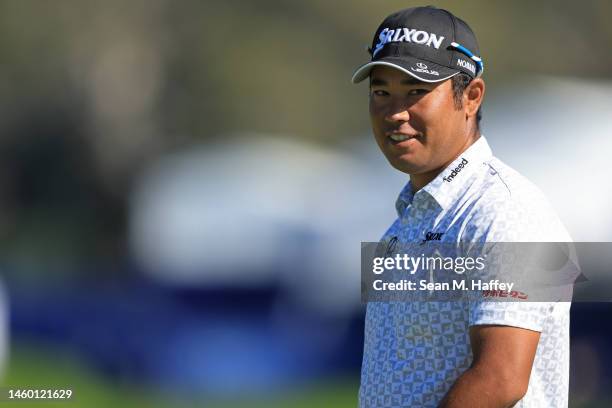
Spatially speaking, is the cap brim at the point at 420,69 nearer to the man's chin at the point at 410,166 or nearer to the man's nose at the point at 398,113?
the man's nose at the point at 398,113

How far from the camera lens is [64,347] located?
8.50m

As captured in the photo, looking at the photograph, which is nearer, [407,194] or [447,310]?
[447,310]

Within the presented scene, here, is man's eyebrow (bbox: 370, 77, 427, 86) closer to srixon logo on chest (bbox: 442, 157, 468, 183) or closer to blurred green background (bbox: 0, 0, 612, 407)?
srixon logo on chest (bbox: 442, 157, 468, 183)

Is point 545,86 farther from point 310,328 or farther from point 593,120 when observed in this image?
point 310,328

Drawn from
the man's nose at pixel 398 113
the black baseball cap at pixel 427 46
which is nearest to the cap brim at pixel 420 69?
the black baseball cap at pixel 427 46

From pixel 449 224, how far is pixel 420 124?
0.94ft

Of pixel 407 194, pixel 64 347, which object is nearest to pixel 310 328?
pixel 64 347

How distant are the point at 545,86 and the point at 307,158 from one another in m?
2.71

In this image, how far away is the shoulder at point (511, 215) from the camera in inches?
93.3

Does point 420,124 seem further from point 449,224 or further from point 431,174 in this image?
point 449,224

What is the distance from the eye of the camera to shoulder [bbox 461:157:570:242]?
2369 mm

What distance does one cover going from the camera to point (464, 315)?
2443 millimetres

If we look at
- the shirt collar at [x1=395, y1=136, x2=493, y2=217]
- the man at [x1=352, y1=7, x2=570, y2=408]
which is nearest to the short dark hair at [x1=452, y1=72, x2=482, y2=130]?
the man at [x1=352, y1=7, x2=570, y2=408]

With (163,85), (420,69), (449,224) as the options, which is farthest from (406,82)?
(163,85)
